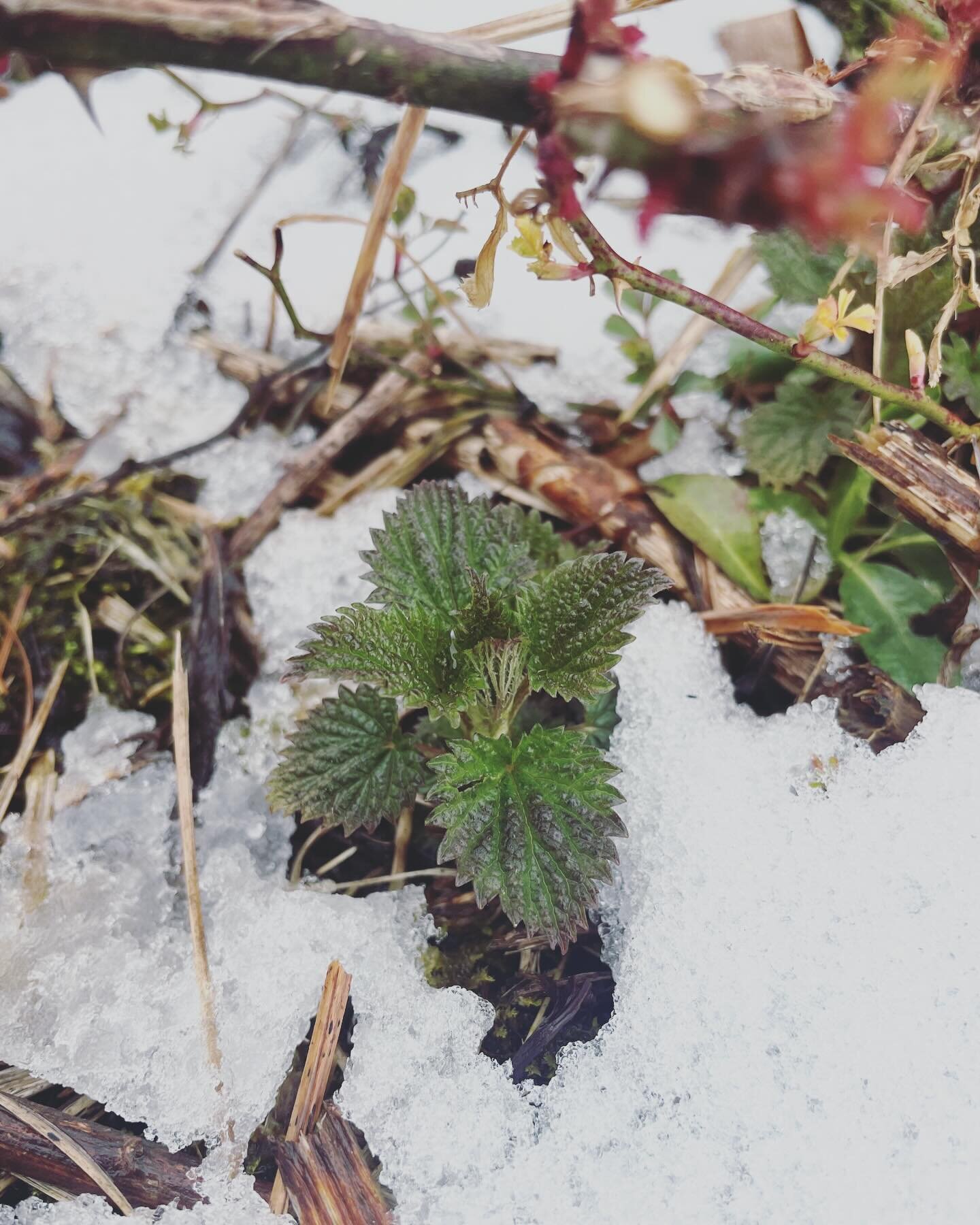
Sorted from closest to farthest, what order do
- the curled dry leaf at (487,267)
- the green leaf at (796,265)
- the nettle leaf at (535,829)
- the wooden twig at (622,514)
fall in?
the curled dry leaf at (487,267) → the nettle leaf at (535,829) → the wooden twig at (622,514) → the green leaf at (796,265)

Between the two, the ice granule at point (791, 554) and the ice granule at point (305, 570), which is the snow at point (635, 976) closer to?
the ice granule at point (305, 570)

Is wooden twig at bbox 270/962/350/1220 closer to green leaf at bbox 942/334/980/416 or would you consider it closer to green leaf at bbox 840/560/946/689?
green leaf at bbox 840/560/946/689

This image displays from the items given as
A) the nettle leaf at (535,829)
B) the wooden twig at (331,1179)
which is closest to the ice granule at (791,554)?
the nettle leaf at (535,829)

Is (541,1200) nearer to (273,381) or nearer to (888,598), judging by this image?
(888,598)

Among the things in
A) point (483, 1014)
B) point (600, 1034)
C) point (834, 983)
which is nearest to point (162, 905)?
point (483, 1014)

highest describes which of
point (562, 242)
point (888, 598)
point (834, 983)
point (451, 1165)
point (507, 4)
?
point (507, 4)

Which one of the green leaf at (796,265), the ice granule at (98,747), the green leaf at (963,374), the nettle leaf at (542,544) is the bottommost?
the ice granule at (98,747)
